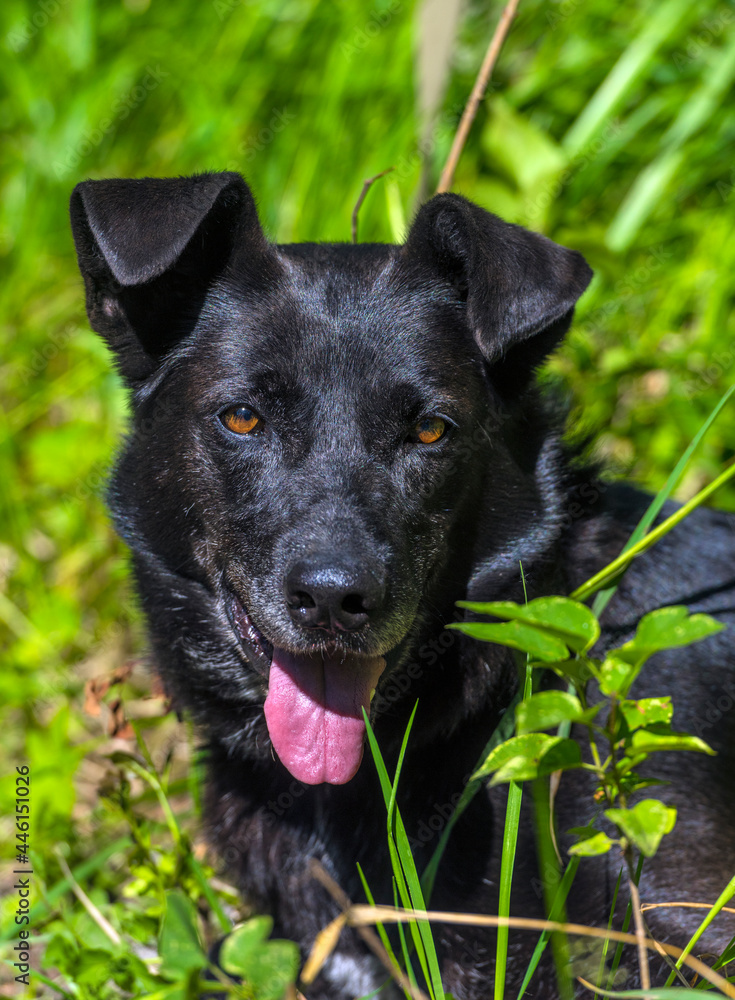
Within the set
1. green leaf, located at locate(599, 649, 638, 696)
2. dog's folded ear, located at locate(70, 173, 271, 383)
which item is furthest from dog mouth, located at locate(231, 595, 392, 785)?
dog's folded ear, located at locate(70, 173, 271, 383)

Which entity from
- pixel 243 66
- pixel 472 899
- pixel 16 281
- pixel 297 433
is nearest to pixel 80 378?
pixel 16 281

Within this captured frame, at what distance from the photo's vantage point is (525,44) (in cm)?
455

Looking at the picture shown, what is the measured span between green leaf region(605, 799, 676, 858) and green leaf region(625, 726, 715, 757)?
8 cm

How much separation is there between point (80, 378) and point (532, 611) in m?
3.55

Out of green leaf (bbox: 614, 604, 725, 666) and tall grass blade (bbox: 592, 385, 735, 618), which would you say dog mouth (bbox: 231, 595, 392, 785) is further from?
green leaf (bbox: 614, 604, 725, 666)

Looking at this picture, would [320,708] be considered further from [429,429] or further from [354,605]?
[429,429]

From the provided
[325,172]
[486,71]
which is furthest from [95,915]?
[325,172]

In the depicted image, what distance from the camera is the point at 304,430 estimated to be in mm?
2064

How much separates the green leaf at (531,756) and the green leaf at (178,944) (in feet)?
1.51

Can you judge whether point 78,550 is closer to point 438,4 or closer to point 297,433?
point 297,433

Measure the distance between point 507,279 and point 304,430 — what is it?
1.79 feet

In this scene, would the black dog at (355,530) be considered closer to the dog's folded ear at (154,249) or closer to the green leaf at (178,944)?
the dog's folded ear at (154,249)

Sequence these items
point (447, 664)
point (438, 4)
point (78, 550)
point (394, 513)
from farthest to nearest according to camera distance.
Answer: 1. point (78, 550)
2. point (438, 4)
3. point (447, 664)
4. point (394, 513)

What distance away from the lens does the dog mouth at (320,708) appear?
196 cm
